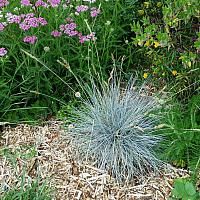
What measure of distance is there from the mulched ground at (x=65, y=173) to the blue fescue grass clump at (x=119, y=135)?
0.08 m

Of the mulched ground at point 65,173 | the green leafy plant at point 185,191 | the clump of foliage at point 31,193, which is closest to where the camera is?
the green leafy plant at point 185,191

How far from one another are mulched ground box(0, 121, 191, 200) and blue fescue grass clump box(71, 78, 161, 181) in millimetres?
78

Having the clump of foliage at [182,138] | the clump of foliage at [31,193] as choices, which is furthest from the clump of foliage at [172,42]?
the clump of foliage at [31,193]

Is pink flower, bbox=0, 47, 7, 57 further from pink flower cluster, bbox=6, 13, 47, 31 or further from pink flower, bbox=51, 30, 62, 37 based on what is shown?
pink flower, bbox=51, 30, 62, 37

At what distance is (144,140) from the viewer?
339 centimetres

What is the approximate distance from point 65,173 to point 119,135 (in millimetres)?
459

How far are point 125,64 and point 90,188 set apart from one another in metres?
1.31

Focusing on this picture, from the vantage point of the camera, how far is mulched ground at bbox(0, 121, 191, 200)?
321cm

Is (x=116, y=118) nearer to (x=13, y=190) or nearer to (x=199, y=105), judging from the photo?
(x=199, y=105)

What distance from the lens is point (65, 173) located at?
131 inches

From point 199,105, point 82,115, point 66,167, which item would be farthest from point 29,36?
point 199,105

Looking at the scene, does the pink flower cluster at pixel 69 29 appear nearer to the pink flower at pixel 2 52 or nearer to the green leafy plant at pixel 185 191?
the pink flower at pixel 2 52

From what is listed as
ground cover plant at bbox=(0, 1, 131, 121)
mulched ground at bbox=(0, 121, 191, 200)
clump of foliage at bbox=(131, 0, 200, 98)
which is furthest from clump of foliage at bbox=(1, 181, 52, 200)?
clump of foliage at bbox=(131, 0, 200, 98)

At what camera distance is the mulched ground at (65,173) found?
321 cm
